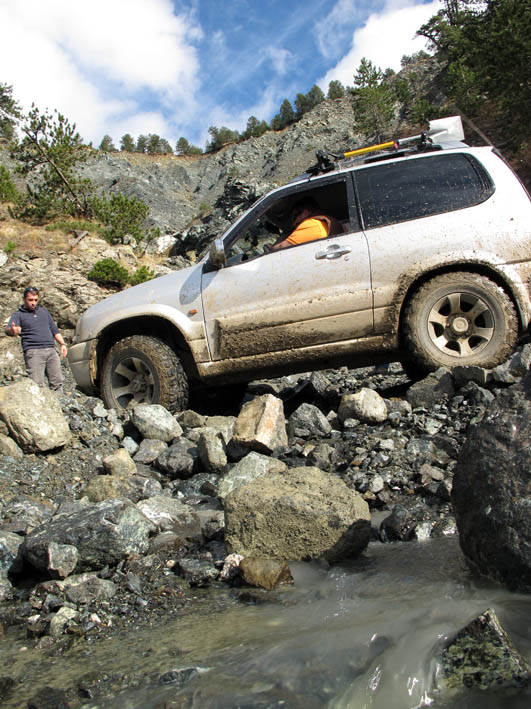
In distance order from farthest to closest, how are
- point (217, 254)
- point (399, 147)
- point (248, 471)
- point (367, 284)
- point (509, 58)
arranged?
point (509, 58) → point (399, 147) → point (217, 254) → point (367, 284) → point (248, 471)

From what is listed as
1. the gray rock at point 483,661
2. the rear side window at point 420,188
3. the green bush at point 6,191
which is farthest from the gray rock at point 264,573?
the green bush at point 6,191

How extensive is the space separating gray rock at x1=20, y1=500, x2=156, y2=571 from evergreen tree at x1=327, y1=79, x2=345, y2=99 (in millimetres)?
111273

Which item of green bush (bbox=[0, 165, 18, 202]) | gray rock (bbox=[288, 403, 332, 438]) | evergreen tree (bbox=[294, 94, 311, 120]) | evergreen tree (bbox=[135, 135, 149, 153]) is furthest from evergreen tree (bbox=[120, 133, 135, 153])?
gray rock (bbox=[288, 403, 332, 438])

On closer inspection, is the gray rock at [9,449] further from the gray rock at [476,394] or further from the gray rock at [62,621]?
the gray rock at [476,394]

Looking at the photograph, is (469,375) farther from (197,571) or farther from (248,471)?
(197,571)

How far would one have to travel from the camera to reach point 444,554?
2.62 meters

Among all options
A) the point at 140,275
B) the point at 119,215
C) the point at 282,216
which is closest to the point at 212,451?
the point at 282,216

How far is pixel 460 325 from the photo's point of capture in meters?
4.83

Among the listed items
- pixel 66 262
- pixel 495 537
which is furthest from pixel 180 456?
pixel 66 262

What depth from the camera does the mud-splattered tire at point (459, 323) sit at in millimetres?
4645

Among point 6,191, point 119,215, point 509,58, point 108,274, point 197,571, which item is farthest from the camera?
point 6,191

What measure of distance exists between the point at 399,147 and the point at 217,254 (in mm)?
2165

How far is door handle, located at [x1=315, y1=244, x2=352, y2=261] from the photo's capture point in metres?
4.90

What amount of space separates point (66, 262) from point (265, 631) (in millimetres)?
18663
